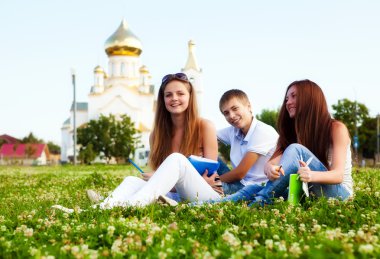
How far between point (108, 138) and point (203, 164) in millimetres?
60216

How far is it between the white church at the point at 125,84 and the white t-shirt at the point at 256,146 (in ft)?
229

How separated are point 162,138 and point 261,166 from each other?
48.3 inches

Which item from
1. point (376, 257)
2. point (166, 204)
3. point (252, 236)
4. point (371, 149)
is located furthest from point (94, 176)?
point (371, 149)

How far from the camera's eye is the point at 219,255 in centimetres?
261

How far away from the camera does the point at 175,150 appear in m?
5.98

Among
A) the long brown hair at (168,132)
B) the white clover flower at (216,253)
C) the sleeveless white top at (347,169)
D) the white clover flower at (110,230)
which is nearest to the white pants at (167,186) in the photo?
the long brown hair at (168,132)

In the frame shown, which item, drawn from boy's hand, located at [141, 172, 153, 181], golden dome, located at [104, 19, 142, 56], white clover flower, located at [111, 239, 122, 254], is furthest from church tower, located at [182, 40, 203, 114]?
white clover flower, located at [111, 239, 122, 254]

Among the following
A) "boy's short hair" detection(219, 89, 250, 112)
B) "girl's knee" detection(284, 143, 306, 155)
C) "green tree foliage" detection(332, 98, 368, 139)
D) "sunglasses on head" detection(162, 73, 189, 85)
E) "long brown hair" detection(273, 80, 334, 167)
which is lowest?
"girl's knee" detection(284, 143, 306, 155)

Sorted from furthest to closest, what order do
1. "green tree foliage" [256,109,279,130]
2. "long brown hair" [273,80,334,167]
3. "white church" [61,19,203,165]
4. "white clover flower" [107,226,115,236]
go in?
"white church" [61,19,203,165] → "green tree foliage" [256,109,279,130] → "long brown hair" [273,80,334,167] → "white clover flower" [107,226,115,236]

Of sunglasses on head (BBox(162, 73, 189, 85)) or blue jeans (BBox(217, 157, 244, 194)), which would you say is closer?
sunglasses on head (BBox(162, 73, 189, 85))

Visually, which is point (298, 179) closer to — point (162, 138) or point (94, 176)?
point (162, 138)

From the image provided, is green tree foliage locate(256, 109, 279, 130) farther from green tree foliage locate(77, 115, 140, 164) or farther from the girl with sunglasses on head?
the girl with sunglasses on head

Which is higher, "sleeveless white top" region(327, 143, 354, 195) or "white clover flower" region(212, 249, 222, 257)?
"sleeveless white top" region(327, 143, 354, 195)

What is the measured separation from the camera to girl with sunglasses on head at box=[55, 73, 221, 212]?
504cm
